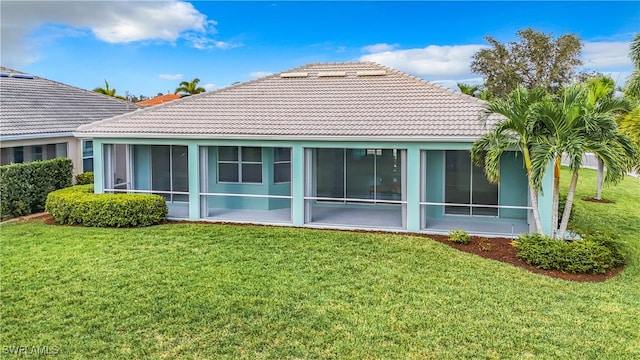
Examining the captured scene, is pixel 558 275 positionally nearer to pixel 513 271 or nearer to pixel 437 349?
pixel 513 271

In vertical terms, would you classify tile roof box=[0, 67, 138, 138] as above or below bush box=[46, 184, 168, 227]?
above

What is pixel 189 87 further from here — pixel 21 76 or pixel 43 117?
pixel 43 117

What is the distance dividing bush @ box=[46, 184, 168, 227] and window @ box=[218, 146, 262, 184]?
2332 millimetres

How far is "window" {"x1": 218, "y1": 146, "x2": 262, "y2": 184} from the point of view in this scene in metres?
14.2

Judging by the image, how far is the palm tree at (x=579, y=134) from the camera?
877 cm

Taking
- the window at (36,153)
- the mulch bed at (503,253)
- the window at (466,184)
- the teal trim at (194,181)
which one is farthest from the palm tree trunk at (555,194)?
the window at (36,153)

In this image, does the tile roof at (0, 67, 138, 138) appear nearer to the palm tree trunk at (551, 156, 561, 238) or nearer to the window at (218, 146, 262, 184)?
the window at (218, 146, 262, 184)

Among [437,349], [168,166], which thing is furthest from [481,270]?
[168,166]

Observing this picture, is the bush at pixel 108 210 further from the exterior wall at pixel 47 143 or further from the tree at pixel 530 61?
the tree at pixel 530 61

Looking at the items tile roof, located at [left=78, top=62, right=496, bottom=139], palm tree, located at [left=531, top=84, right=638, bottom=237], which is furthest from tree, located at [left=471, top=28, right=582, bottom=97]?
palm tree, located at [left=531, top=84, right=638, bottom=237]

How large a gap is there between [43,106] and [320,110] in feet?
40.8

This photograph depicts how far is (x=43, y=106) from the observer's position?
18531 millimetres

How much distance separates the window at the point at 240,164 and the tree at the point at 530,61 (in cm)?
3111

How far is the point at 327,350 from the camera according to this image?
575 centimetres
